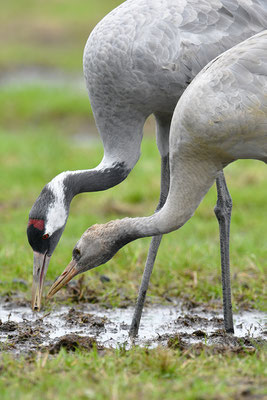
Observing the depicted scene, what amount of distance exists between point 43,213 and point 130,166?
851 millimetres

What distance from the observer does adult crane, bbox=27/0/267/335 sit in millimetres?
4906

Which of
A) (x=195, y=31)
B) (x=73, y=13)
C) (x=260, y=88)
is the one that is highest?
(x=73, y=13)

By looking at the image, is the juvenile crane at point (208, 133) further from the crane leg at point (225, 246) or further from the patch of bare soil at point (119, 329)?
the crane leg at point (225, 246)

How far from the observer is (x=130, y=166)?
5.28m

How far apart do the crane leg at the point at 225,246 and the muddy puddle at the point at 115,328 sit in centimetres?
11

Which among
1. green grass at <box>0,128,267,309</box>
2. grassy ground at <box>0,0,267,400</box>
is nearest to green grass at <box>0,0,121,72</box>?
grassy ground at <box>0,0,267,400</box>

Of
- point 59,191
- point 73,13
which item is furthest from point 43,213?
point 73,13

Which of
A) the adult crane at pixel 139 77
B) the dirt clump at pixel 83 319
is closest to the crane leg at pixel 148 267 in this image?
the adult crane at pixel 139 77

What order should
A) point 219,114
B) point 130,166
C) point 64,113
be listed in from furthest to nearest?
point 64,113, point 130,166, point 219,114

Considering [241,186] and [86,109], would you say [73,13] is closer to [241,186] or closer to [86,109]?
[86,109]

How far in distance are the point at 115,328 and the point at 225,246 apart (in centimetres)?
101

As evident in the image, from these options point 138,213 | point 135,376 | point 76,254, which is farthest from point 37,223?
point 138,213

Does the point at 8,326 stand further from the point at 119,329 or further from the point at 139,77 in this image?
the point at 139,77

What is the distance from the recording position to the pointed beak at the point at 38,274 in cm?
493
